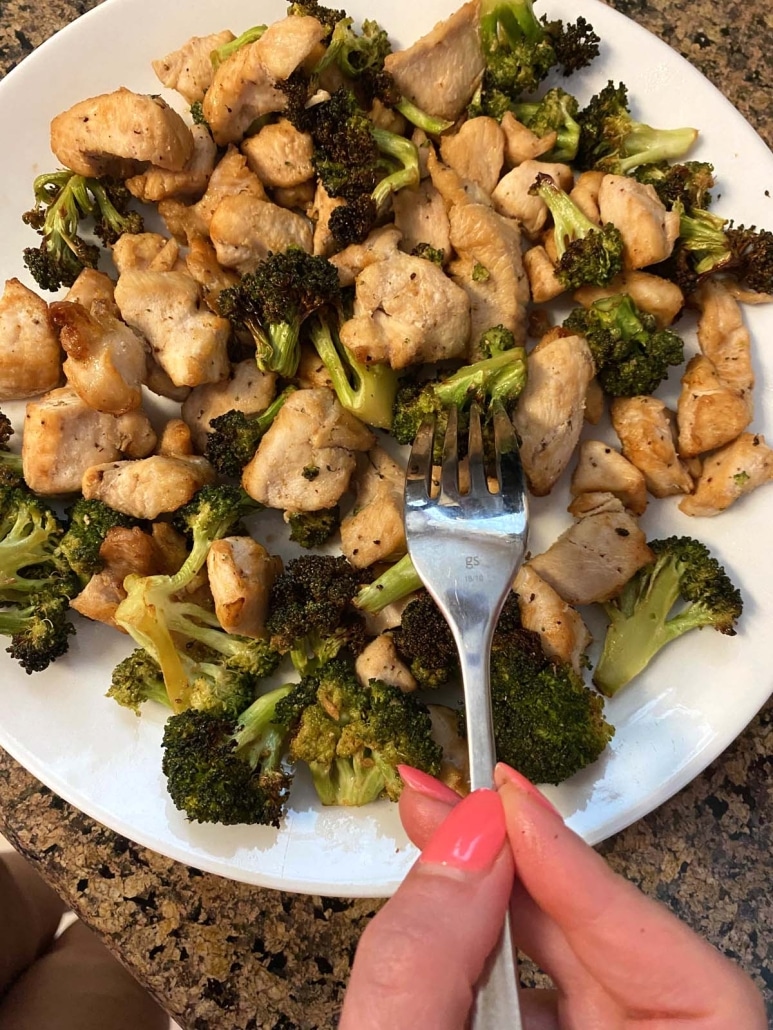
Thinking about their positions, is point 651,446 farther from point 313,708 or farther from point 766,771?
point 313,708

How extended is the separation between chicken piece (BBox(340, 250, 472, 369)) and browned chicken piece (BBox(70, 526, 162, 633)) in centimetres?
81

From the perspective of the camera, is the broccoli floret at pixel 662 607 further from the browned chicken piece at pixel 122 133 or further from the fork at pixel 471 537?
the browned chicken piece at pixel 122 133

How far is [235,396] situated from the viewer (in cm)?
223

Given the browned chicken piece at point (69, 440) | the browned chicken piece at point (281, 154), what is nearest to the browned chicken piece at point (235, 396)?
the browned chicken piece at point (69, 440)

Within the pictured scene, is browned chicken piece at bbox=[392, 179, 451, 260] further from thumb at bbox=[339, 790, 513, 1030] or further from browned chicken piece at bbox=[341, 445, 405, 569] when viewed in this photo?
thumb at bbox=[339, 790, 513, 1030]

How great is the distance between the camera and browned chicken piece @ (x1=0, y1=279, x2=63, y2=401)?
7.14 feet

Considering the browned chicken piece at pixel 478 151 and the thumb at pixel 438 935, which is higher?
the browned chicken piece at pixel 478 151

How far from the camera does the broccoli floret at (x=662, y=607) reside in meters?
2.02

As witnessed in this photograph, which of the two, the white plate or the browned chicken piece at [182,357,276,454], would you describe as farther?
the browned chicken piece at [182,357,276,454]

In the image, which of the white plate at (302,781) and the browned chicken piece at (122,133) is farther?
the browned chicken piece at (122,133)

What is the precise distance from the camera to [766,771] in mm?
2262

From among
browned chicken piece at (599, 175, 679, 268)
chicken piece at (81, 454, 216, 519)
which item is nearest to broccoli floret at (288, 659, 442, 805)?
chicken piece at (81, 454, 216, 519)

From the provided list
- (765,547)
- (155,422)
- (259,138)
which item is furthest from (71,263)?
(765,547)

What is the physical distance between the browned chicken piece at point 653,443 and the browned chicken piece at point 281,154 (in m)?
1.21
